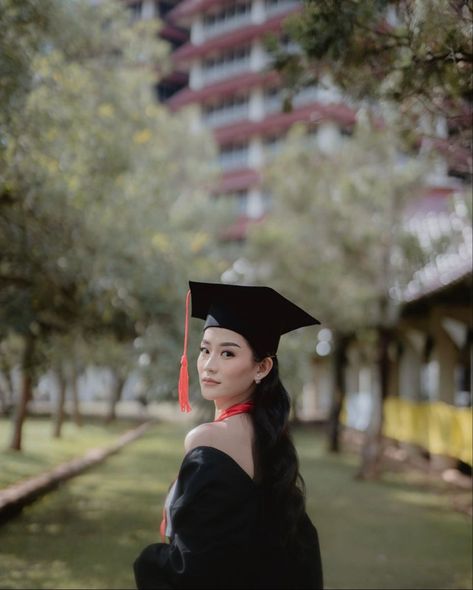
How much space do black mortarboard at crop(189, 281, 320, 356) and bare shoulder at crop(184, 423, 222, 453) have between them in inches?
16.5

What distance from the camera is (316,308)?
15.0 metres

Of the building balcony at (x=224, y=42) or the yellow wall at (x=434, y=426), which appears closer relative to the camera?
the yellow wall at (x=434, y=426)

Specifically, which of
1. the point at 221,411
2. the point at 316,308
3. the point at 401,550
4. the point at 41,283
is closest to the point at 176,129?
the point at 316,308

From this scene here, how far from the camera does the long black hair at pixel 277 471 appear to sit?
8.87ft

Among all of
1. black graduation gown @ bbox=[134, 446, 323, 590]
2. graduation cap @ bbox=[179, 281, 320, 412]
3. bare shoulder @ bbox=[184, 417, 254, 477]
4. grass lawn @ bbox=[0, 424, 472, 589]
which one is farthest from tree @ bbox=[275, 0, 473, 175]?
grass lawn @ bbox=[0, 424, 472, 589]

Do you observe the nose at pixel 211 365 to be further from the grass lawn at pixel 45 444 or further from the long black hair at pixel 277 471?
the grass lawn at pixel 45 444

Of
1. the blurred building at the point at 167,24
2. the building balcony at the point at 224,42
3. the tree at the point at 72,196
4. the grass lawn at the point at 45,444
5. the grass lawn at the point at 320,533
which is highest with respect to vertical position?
the blurred building at the point at 167,24

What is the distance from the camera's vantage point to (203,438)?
2.63m

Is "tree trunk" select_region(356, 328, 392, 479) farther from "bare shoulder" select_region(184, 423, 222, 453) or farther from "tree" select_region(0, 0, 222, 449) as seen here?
"bare shoulder" select_region(184, 423, 222, 453)

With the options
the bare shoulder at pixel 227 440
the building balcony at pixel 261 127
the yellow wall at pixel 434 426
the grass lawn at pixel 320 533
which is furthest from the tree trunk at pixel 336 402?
the building balcony at pixel 261 127

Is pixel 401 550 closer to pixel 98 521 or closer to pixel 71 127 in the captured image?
pixel 98 521

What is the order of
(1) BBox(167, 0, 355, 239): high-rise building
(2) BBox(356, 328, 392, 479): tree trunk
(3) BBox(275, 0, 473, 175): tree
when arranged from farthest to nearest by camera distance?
(1) BBox(167, 0, 355, 239): high-rise building → (2) BBox(356, 328, 392, 479): tree trunk → (3) BBox(275, 0, 473, 175): tree

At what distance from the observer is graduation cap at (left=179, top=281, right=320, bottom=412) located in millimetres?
2908

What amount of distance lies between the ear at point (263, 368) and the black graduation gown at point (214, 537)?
45cm
